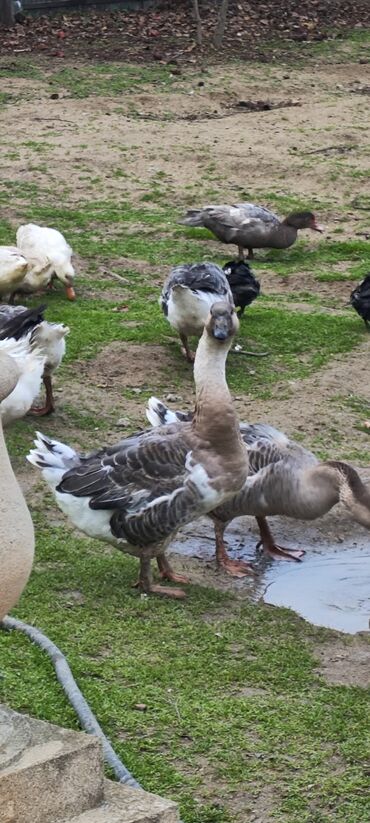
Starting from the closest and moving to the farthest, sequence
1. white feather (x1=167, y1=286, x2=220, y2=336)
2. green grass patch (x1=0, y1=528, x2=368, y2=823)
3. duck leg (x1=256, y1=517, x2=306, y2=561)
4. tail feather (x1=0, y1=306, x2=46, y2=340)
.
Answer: green grass patch (x1=0, y1=528, x2=368, y2=823)
duck leg (x1=256, y1=517, x2=306, y2=561)
tail feather (x1=0, y1=306, x2=46, y2=340)
white feather (x1=167, y1=286, x2=220, y2=336)

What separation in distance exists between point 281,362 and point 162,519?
13.4 ft

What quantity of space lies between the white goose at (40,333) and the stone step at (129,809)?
406 centimetres

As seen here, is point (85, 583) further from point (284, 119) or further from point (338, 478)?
point (284, 119)

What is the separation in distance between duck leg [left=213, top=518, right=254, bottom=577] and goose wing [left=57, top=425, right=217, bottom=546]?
29.6 inches

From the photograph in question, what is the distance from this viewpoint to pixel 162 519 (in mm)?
6457

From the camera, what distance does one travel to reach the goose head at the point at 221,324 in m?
6.72

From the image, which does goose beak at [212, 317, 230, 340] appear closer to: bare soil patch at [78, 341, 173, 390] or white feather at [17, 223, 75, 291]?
bare soil patch at [78, 341, 173, 390]

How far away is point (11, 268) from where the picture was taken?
10391 mm

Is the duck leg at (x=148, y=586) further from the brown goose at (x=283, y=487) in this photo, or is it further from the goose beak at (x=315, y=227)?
the goose beak at (x=315, y=227)

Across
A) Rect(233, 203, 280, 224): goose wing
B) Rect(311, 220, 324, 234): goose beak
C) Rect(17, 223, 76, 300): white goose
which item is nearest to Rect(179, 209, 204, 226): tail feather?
A: Rect(233, 203, 280, 224): goose wing

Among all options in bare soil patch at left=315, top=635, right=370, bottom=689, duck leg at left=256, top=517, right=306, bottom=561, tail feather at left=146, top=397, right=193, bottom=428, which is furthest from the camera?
duck leg at left=256, top=517, right=306, bottom=561

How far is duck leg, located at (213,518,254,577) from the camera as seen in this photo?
719 centimetres

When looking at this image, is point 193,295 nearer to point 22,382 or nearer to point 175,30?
point 22,382

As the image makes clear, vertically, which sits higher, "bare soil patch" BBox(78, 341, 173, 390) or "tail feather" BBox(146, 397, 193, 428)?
"tail feather" BBox(146, 397, 193, 428)
